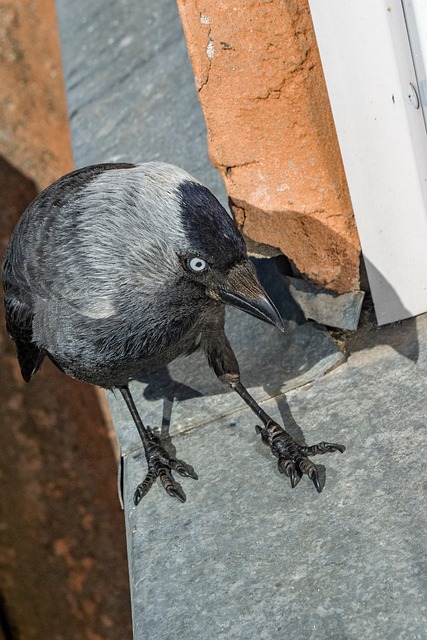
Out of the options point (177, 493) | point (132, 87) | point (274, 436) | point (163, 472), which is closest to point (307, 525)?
point (274, 436)

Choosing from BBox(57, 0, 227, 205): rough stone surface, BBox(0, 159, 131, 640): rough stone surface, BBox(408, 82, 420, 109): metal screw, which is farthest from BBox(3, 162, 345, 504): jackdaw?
BBox(0, 159, 131, 640): rough stone surface

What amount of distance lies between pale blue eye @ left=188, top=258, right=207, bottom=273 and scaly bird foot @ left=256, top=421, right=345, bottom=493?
69 cm

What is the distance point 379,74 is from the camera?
2.91m

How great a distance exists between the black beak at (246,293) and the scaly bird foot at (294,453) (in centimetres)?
46

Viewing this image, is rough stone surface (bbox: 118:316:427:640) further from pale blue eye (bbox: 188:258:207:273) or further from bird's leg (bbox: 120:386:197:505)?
pale blue eye (bbox: 188:258:207:273)

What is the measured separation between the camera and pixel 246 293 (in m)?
2.70

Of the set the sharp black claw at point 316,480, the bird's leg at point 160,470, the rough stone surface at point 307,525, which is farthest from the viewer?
the bird's leg at point 160,470

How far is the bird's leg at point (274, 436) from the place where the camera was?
284 cm

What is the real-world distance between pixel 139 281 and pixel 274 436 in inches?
28.8

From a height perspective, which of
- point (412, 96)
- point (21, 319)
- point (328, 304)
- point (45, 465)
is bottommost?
point (45, 465)

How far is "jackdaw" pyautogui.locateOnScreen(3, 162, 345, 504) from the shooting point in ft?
8.85

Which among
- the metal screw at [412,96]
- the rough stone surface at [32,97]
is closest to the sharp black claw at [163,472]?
the metal screw at [412,96]

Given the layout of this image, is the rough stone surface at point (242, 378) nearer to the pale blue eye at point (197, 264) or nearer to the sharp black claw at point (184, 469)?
the sharp black claw at point (184, 469)

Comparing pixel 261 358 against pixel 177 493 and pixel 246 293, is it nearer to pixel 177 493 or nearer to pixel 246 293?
pixel 177 493
